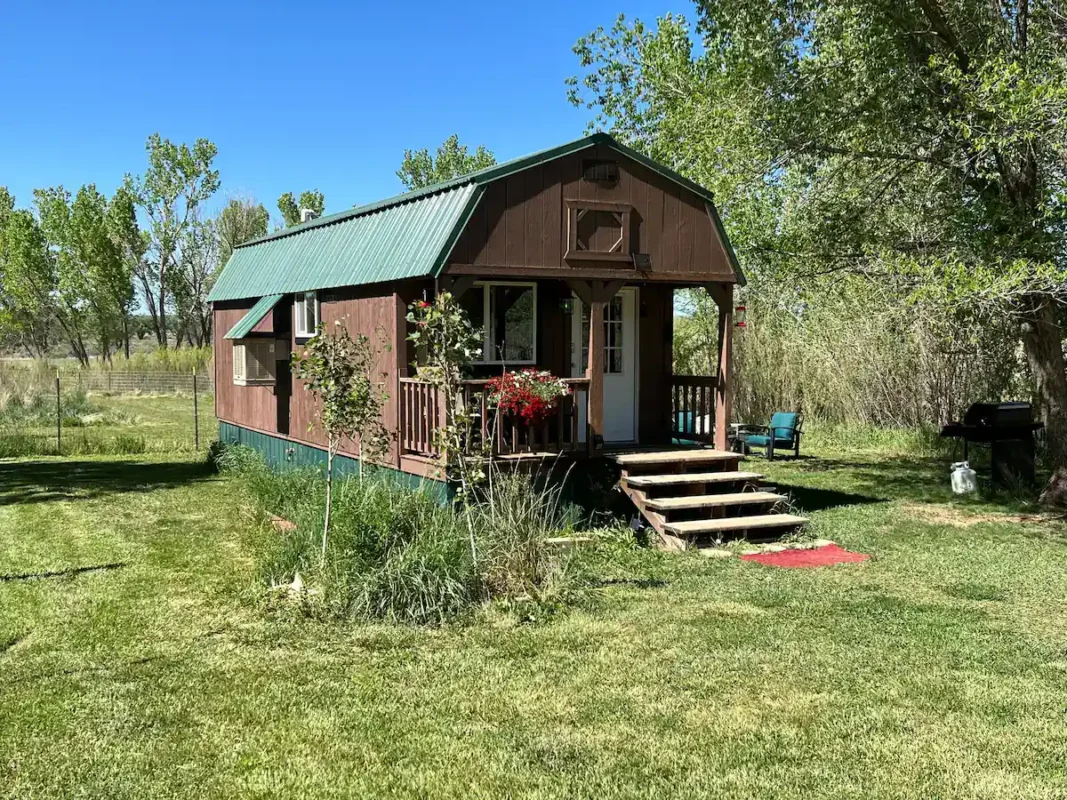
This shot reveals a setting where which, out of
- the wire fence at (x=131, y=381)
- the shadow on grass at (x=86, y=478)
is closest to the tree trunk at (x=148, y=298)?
the wire fence at (x=131, y=381)

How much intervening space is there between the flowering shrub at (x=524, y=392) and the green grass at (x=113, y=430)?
33.1 feet

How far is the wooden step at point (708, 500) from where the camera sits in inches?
334

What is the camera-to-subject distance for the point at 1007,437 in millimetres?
11359

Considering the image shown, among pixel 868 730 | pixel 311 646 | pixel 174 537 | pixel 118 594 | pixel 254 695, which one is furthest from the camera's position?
pixel 174 537

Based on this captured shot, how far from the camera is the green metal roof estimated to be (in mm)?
8336

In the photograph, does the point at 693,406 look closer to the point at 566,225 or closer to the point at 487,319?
the point at 487,319

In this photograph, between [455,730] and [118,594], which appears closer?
[455,730]

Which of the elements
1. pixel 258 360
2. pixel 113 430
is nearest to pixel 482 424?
pixel 258 360

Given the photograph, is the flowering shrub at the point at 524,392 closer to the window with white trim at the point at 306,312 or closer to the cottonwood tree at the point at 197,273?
the window with white trim at the point at 306,312

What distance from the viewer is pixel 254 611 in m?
Result: 6.20

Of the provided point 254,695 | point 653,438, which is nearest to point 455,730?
point 254,695

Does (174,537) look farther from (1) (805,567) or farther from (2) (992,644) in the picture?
(2) (992,644)

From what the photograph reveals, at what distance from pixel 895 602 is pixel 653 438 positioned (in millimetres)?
4719

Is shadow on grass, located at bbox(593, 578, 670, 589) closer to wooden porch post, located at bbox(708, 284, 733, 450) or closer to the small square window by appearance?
wooden porch post, located at bbox(708, 284, 733, 450)
